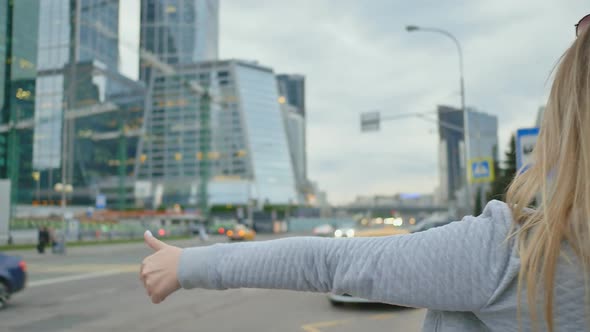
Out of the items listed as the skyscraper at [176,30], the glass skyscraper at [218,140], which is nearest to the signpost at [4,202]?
the glass skyscraper at [218,140]

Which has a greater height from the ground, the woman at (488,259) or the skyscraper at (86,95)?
the skyscraper at (86,95)

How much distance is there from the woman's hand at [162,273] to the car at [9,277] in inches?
430

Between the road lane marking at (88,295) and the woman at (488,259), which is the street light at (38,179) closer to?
the road lane marking at (88,295)

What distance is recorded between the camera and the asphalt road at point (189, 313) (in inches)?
328

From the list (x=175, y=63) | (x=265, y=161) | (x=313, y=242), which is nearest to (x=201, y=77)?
(x=175, y=63)

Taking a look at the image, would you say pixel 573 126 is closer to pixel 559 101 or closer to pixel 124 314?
pixel 559 101

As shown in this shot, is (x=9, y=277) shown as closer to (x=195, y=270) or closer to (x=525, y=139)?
(x=195, y=270)

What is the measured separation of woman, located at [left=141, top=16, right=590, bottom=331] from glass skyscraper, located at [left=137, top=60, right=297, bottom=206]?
124546mm

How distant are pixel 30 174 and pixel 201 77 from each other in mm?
87577

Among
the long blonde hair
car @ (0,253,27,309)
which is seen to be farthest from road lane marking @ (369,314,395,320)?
the long blonde hair

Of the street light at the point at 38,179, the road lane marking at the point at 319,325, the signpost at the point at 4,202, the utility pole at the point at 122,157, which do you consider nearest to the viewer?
the road lane marking at the point at 319,325

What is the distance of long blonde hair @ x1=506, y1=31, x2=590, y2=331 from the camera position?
3.46 ft

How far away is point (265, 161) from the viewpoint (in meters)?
136

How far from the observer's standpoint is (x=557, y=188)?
3.73 ft
